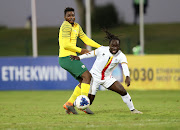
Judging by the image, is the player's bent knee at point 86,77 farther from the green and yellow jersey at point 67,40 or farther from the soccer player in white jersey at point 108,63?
the green and yellow jersey at point 67,40

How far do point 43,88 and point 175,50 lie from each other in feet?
107

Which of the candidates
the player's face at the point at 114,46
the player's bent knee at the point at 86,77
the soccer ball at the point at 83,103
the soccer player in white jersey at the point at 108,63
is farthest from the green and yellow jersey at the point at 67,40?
the soccer ball at the point at 83,103

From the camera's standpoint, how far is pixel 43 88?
2072 cm

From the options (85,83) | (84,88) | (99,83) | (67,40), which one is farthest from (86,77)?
(67,40)

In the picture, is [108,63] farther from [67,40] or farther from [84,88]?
[67,40]

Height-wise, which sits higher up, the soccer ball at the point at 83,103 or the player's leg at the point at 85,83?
the player's leg at the point at 85,83

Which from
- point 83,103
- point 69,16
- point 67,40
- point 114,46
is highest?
point 69,16

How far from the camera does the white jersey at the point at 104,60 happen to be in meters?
10.1

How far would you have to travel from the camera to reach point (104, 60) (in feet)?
33.3

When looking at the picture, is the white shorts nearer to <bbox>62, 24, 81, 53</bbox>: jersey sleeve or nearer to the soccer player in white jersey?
the soccer player in white jersey

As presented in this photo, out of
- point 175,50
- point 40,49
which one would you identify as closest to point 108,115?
point 175,50

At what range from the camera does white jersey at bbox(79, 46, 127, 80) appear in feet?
33.2

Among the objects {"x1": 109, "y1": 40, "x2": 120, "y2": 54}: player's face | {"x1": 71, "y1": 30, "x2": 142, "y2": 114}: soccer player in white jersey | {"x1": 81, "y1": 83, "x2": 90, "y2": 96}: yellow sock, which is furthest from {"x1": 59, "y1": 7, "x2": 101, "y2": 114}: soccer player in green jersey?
{"x1": 109, "y1": 40, "x2": 120, "y2": 54}: player's face

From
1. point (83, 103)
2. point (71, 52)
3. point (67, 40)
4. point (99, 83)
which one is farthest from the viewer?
point (99, 83)
